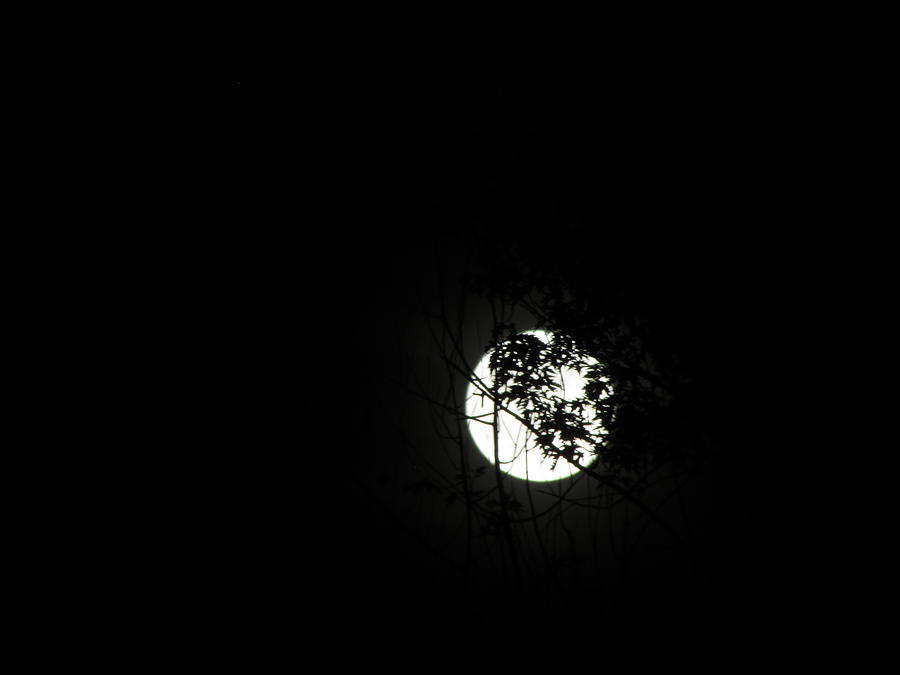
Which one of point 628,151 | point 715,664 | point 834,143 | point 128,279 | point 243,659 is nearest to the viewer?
point 834,143

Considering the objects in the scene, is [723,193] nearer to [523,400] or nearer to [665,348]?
[665,348]

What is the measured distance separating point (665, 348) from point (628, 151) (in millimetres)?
1264

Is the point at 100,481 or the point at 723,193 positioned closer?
the point at 723,193

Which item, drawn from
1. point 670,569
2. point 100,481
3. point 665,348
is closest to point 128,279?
point 100,481

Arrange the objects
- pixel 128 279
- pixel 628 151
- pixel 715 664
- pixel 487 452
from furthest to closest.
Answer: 1. pixel 128 279
2. pixel 487 452
3. pixel 715 664
4. pixel 628 151

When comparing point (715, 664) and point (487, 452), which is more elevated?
point (487, 452)

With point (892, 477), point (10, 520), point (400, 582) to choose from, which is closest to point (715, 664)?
point (892, 477)

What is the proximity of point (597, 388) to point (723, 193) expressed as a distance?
54.3 inches

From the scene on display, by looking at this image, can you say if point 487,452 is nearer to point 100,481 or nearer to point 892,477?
point 892,477

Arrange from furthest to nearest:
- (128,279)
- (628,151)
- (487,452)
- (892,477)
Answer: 1. (128,279)
2. (487,452)
3. (628,151)
4. (892,477)

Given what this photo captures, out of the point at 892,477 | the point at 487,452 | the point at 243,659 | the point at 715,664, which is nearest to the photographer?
the point at 892,477

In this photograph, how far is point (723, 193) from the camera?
289 cm

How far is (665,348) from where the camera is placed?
3.26 metres

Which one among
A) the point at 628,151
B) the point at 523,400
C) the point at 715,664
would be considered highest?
the point at 628,151
